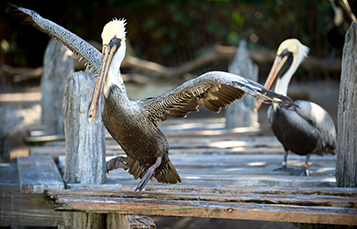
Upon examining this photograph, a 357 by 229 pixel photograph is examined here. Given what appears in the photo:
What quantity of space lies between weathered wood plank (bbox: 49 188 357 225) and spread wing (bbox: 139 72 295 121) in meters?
0.55

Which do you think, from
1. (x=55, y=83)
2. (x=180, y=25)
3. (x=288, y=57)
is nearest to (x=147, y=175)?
(x=288, y=57)

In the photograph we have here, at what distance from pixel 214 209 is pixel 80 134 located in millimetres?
1045

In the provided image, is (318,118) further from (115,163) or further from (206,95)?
(115,163)

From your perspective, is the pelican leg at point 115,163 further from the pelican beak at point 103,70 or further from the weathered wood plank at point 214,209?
the pelican beak at point 103,70

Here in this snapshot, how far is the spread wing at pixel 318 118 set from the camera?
3369 mm

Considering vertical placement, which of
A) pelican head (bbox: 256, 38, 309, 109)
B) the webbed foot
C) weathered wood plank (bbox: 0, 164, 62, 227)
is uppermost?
pelican head (bbox: 256, 38, 309, 109)

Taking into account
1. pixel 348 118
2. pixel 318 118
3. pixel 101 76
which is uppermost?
pixel 101 76

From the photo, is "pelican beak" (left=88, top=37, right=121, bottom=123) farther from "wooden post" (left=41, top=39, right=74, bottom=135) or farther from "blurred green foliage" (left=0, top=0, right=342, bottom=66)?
"blurred green foliage" (left=0, top=0, right=342, bottom=66)

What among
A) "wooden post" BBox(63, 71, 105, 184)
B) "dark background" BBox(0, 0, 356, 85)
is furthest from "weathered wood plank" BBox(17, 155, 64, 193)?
"dark background" BBox(0, 0, 356, 85)

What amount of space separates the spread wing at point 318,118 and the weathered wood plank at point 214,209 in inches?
43.9

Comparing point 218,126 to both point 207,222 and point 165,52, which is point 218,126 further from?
point 165,52

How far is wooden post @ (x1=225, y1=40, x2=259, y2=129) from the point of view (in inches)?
199

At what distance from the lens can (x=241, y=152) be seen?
403 centimetres

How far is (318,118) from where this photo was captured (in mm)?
3426
